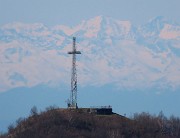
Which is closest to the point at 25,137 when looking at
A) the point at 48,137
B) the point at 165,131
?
the point at 48,137

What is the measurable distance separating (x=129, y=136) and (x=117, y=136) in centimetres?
371

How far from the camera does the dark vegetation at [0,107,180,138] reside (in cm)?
14388

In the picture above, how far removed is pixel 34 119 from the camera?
148125mm

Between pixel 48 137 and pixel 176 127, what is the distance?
975 inches

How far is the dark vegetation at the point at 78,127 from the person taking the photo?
14388 centimetres

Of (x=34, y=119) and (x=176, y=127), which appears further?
(x=176, y=127)

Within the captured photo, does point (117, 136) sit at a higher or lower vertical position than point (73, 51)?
lower

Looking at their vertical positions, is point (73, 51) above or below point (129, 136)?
above

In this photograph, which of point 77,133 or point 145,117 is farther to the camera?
point 145,117

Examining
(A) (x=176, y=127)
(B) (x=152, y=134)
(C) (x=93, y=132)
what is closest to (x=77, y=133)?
(C) (x=93, y=132)

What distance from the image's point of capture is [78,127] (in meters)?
145

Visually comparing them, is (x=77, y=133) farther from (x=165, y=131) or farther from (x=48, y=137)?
(x=165, y=131)

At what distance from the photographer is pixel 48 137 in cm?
14300

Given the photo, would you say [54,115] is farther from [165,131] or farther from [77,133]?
[165,131]
